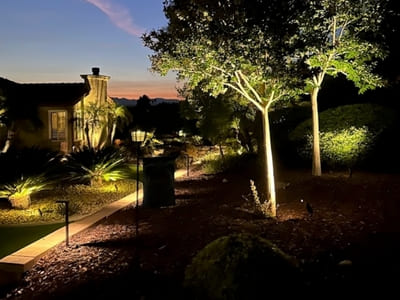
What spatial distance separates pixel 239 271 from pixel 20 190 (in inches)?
298

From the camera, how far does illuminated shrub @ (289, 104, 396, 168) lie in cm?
1198

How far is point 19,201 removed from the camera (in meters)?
9.88

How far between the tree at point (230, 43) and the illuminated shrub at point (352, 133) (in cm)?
482

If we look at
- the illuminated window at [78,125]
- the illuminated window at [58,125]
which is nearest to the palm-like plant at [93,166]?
the illuminated window at [78,125]

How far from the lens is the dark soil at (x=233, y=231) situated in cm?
467

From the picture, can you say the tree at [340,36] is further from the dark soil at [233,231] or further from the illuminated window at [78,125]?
the illuminated window at [78,125]

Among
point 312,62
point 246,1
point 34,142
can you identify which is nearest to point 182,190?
point 312,62

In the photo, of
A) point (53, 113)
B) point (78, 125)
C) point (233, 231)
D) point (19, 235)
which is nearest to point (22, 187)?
point (19, 235)

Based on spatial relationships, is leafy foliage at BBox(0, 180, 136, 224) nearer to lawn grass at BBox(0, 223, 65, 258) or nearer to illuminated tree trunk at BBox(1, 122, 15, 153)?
lawn grass at BBox(0, 223, 65, 258)

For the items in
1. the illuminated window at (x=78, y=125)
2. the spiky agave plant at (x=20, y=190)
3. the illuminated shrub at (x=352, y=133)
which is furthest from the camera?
the illuminated window at (x=78, y=125)

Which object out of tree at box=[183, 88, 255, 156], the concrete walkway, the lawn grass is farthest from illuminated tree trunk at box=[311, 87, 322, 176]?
the lawn grass

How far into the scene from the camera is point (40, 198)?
1114 cm

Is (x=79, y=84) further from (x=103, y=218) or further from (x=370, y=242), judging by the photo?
(x=370, y=242)

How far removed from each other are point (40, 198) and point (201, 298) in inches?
330
